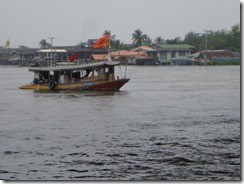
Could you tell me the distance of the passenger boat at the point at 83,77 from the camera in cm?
1934

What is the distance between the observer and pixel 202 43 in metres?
67.2

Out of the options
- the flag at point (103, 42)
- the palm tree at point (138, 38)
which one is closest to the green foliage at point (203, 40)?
the palm tree at point (138, 38)

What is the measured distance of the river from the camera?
630 centimetres

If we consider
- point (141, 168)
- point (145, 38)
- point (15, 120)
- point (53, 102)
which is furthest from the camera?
point (145, 38)

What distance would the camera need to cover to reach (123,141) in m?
8.36

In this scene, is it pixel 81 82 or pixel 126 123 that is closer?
pixel 126 123

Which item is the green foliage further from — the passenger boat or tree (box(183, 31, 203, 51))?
the passenger boat

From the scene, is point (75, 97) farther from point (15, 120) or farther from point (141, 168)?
point (141, 168)

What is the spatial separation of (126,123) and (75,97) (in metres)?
7.24

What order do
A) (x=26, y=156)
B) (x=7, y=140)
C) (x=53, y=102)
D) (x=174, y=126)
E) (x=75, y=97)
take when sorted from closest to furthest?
(x=26, y=156), (x=7, y=140), (x=174, y=126), (x=53, y=102), (x=75, y=97)

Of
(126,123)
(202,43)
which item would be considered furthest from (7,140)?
(202,43)

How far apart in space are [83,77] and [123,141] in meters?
12.1

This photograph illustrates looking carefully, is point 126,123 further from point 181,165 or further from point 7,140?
point 181,165

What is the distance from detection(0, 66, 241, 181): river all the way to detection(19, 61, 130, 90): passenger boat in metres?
4.62
